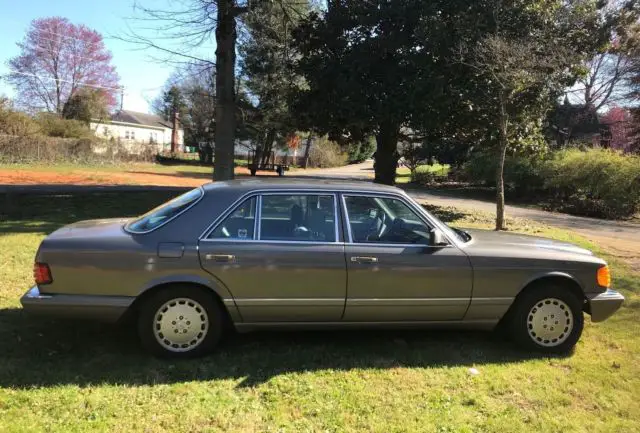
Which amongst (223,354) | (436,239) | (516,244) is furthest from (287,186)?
(516,244)

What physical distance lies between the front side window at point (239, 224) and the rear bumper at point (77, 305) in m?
0.87

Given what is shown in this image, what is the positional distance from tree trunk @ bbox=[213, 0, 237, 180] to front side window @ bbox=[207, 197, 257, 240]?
9742mm

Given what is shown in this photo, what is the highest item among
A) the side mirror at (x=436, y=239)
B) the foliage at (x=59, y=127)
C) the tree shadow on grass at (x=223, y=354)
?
the foliage at (x=59, y=127)

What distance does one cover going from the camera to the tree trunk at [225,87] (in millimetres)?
13609

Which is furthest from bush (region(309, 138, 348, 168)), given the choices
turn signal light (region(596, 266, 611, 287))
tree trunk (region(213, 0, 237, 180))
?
turn signal light (region(596, 266, 611, 287))

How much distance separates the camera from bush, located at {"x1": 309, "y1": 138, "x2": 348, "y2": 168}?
211 ft

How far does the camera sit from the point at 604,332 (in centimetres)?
568

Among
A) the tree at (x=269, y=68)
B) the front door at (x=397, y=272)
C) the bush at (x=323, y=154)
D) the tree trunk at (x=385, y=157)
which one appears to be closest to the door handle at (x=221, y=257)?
the front door at (x=397, y=272)

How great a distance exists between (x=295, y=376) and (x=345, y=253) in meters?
1.06

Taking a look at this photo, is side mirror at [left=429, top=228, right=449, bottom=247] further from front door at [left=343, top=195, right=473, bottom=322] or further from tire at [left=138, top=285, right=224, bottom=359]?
tire at [left=138, top=285, right=224, bottom=359]

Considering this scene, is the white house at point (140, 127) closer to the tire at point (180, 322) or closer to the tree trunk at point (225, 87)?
the tree trunk at point (225, 87)

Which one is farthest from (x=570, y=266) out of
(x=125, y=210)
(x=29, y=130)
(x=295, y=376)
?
(x=29, y=130)

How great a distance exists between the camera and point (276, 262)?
4383 mm

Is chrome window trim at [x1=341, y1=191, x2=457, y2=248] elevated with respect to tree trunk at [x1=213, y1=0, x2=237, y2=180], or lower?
lower
